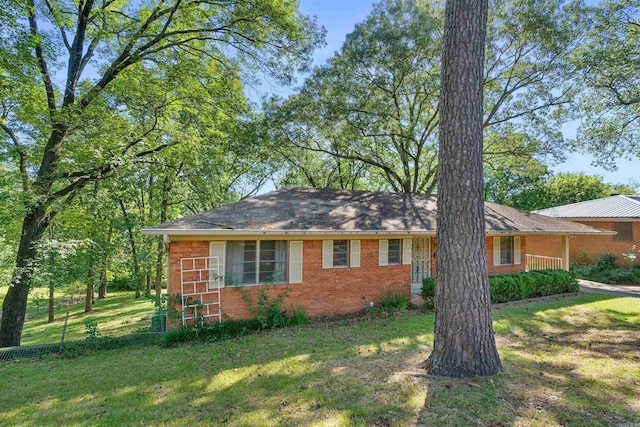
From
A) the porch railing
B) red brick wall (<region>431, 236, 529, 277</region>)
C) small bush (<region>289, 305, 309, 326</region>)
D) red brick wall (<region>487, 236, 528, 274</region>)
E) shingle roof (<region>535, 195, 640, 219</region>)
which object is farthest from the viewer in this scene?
shingle roof (<region>535, 195, 640, 219</region>)

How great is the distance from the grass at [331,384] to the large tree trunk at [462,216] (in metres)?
0.39

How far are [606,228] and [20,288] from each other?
2635cm

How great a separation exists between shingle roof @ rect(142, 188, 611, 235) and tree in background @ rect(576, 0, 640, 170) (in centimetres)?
374

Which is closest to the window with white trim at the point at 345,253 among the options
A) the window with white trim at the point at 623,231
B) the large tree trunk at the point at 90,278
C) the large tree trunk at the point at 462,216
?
the large tree trunk at the point at 462,216

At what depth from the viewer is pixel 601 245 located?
690 inches

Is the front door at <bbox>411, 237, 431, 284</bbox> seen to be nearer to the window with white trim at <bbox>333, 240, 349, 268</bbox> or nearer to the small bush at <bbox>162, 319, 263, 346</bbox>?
the window with white trim at <bbox>333, 240, 349, 268</bbox>

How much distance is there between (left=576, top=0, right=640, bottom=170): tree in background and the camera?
37.1ft

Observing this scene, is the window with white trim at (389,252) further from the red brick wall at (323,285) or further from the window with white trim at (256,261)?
the window with white trim at (256,261)

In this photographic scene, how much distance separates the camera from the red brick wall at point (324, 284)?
25.2ft

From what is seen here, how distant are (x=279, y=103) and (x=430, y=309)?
1063cm

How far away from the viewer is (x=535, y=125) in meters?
14.5

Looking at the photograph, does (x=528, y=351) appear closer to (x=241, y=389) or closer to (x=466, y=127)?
(x=466, y=127)

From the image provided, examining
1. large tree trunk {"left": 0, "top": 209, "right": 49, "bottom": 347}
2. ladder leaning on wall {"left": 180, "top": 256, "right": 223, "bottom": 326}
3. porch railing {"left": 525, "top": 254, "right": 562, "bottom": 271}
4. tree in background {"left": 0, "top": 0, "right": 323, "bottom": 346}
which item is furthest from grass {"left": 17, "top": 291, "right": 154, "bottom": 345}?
porch railing {"left": 525, "top": 254, "right": 562, "bottom": 271}

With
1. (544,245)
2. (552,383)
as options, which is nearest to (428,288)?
(552,383)
